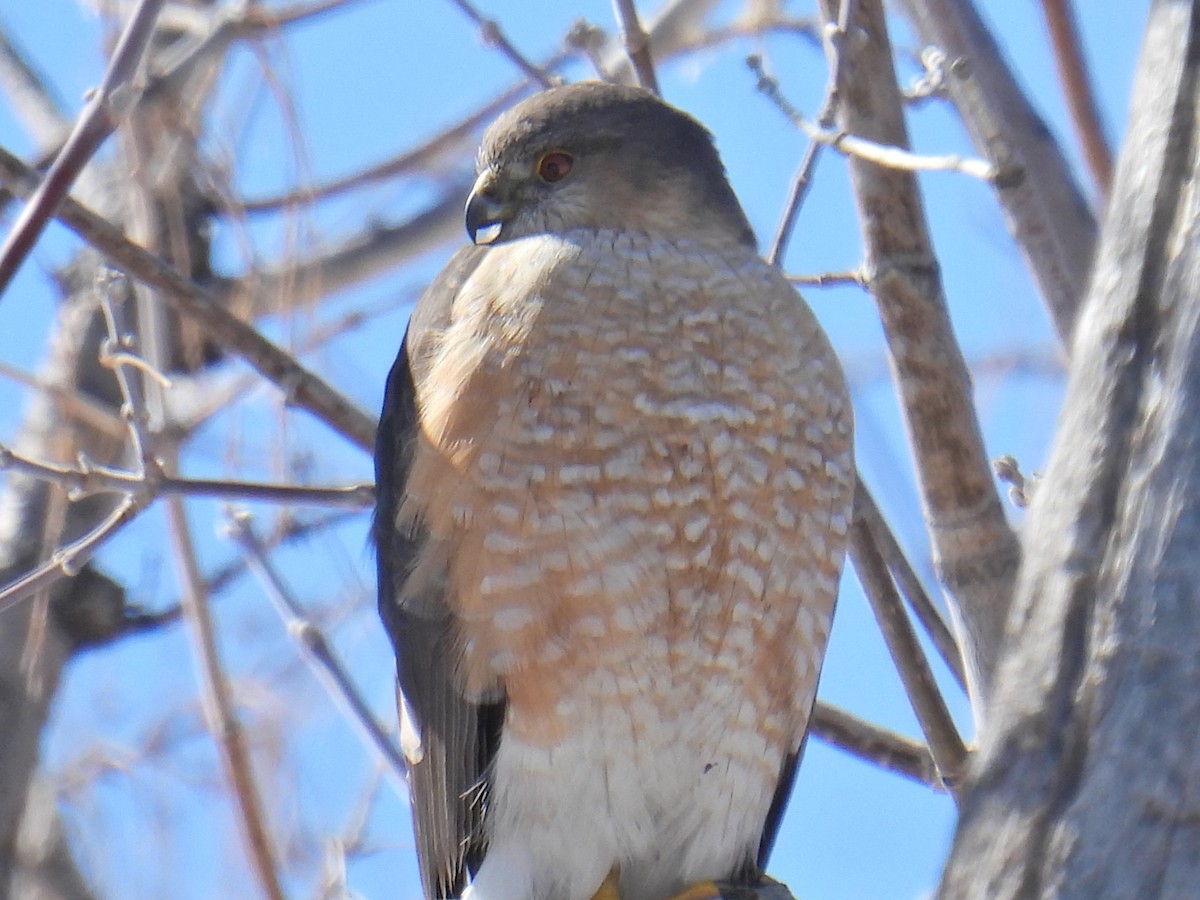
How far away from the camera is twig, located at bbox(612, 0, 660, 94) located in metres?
3.21

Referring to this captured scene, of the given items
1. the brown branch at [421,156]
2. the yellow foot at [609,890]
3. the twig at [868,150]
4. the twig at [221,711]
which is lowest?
the yellow foot at [609,890]

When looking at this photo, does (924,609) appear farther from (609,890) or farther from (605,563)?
(609,890)

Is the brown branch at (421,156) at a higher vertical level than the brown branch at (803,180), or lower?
higher

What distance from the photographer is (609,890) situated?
3242 millimetres

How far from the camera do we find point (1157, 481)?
4.90 ft

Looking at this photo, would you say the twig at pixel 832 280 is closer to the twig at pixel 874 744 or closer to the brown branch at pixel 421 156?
the twig at pixel 874 744

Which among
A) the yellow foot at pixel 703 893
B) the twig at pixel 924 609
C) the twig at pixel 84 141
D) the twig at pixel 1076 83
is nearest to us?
the twig at pixel 84 141

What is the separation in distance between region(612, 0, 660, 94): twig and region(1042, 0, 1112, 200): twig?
0.89 m

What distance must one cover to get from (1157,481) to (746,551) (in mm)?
1755

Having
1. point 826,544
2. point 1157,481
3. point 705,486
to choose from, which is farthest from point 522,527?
point 1157,481

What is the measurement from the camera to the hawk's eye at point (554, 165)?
3.86 meters

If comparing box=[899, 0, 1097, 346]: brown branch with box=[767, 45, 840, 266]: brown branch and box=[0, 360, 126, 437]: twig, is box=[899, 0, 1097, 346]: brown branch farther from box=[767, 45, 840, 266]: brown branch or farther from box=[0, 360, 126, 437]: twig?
box=[0, 360, 126, 437]: twig

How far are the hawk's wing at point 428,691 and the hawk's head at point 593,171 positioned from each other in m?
0.46

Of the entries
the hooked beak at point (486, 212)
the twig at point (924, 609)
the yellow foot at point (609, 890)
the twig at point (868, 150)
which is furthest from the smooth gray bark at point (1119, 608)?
the hooked beak at point (486, 212)
